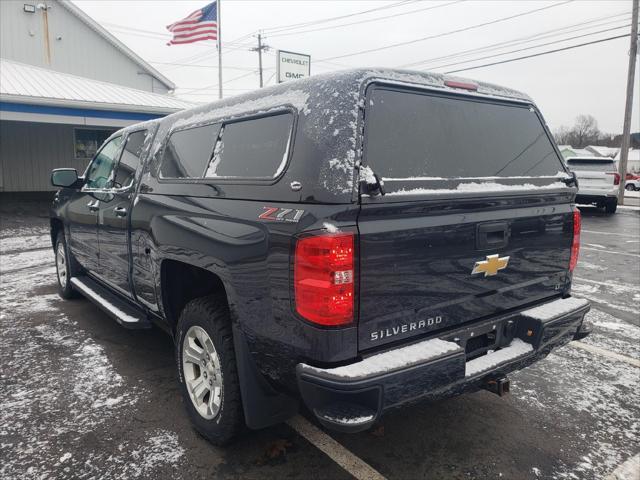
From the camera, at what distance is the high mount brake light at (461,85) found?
2.61 m

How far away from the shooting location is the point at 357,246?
2.00 metres

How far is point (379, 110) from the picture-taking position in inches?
88.5

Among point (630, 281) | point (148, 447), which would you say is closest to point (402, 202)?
point (148, 447)

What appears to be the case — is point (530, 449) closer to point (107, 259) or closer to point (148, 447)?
point (148, 447)

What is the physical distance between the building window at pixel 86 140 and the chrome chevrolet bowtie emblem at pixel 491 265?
63.4ft

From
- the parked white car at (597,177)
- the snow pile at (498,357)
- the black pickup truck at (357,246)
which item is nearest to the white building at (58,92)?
the black pickup truck at (357,246)

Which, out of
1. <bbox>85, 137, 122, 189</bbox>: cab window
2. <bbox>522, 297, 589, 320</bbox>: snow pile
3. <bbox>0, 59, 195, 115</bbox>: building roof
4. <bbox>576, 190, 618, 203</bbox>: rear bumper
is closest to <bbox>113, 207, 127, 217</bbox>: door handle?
<bbox>85, 137, 122, 189</bbox>: cab window

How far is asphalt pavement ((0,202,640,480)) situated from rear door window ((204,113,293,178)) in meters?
1.34

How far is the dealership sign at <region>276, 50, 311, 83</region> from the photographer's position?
22609mm

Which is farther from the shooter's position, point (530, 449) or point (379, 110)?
point (530, 449)

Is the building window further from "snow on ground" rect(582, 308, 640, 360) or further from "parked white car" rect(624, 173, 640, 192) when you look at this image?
"parked white car" rect(624, 173, 640, 192)

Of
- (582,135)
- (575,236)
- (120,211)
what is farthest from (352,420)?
(582,135)

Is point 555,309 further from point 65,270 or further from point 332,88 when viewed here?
point 65,270

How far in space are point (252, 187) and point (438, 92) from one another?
1.12 m
